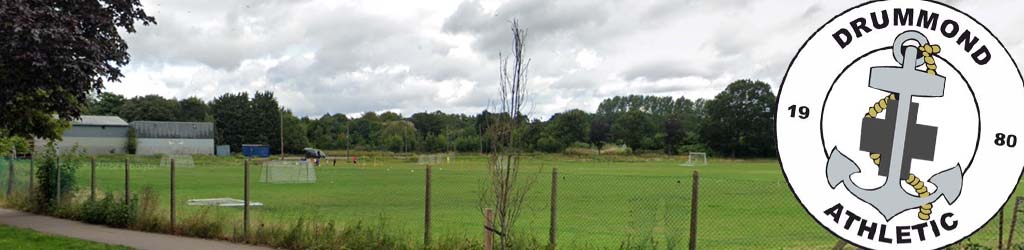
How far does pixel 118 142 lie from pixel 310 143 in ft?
130

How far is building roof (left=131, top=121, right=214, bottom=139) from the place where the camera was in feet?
331

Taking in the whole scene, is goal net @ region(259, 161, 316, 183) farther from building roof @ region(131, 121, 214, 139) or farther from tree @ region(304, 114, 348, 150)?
tree @ region(304, 114, 348, 150)

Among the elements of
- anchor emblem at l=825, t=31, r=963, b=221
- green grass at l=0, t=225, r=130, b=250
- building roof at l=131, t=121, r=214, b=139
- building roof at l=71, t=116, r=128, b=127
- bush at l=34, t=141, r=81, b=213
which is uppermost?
building roof at l=71, t=116, r=128, b=127

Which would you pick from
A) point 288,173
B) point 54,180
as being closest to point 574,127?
point 288,173

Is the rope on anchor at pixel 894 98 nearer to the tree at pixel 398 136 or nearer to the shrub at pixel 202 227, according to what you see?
the shrub at pixel 202 227

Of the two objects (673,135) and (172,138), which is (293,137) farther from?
(673,135)

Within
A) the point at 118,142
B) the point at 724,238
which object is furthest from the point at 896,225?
the point at 118,142

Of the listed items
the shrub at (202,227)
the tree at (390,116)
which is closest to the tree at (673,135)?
the tree at (390,116)

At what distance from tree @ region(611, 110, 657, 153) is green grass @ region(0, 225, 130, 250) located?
120 meters

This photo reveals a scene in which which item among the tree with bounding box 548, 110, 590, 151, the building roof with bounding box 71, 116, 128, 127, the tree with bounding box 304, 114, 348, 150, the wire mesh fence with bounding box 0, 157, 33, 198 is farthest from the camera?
the tree with bounding box 304, 114, 348, 150

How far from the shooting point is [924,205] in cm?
351

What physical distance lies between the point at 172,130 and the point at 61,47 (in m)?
101

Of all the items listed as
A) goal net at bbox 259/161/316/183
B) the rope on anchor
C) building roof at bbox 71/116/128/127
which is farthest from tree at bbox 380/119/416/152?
the rope on anchor

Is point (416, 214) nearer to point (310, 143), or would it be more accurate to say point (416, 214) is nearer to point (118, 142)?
point (118, 142)
